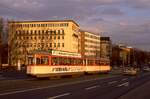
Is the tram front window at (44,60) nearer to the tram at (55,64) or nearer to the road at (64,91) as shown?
the tram at (55,64)

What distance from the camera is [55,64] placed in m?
42.3

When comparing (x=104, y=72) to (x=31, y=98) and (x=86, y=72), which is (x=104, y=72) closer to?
(x=86, y=72)

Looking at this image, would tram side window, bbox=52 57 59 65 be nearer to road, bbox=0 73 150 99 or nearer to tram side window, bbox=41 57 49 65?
tram side window, bbox=41 57 49 65

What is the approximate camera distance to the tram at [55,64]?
39375 millimetres

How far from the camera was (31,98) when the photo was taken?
17703 millimetres

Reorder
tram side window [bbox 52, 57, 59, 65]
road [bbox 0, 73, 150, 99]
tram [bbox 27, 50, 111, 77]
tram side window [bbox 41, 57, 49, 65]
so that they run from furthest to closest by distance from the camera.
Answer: tram side window [bbox 52, 57, 59, 65] < tram side window [bbox 41, 57, 49, 65] < tram [bbox 27, 50, 111, 77] < road [bbox 0, 73, 150, 99]

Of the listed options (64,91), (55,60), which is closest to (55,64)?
(55,60)

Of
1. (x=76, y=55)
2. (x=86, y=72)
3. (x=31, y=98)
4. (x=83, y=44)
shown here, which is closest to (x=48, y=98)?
(x=31, y=98)

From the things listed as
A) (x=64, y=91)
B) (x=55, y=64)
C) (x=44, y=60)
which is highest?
(x=44, y=60)

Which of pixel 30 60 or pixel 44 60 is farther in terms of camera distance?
pixel 44 60

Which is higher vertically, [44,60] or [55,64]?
[44,60]

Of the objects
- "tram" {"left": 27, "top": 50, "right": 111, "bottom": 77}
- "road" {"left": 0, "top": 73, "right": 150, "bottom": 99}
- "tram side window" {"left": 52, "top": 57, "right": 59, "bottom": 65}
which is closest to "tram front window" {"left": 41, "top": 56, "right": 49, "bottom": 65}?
"tram" {"left": 27, "top": 50, "right": 111, "bottom": 77}

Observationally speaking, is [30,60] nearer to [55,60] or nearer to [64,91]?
[55,60]

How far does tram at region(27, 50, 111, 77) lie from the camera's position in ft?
129
